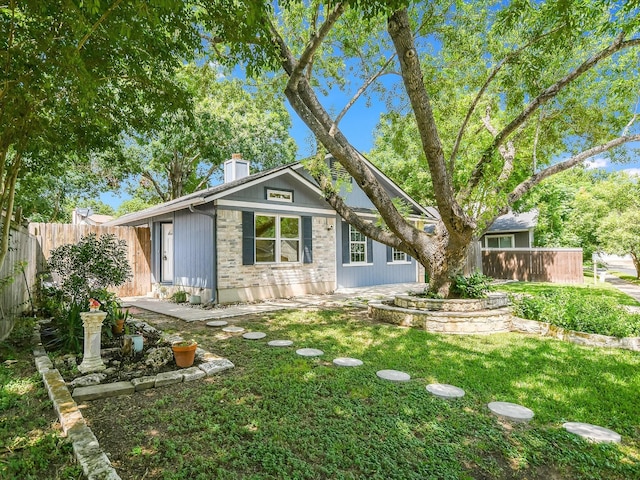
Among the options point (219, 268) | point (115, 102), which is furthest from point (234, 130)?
point (115, 102)

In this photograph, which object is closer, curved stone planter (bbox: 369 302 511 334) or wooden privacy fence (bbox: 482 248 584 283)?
curved stone planter (bbox: 369 302 511 334)

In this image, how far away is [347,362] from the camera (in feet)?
14.2

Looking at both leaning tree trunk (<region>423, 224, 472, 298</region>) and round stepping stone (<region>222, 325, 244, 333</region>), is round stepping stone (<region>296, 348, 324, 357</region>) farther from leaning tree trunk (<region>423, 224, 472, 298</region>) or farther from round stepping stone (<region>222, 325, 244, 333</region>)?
leaning tree trunk (<region>423, 224, 472, 298</region>)

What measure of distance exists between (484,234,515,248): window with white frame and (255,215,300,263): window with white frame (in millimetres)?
14116

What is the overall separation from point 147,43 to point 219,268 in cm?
552

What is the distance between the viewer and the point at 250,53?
514 cm

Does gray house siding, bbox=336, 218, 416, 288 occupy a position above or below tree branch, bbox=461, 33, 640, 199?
below

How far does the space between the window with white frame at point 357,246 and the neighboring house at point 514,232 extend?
9.11m

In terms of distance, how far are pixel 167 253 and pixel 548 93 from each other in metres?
10.7

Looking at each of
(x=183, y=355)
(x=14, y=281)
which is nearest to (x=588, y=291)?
(x=183, y=355)

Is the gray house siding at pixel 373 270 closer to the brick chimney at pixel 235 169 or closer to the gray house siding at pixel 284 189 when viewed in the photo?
the gray house siding at pixel 284 189

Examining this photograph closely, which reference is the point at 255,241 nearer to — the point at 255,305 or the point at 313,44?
the point at 255,305

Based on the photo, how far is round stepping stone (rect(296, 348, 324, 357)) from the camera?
15.2ft

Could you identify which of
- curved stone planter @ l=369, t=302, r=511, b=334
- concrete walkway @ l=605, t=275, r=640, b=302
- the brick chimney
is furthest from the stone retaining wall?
the brick chimney
